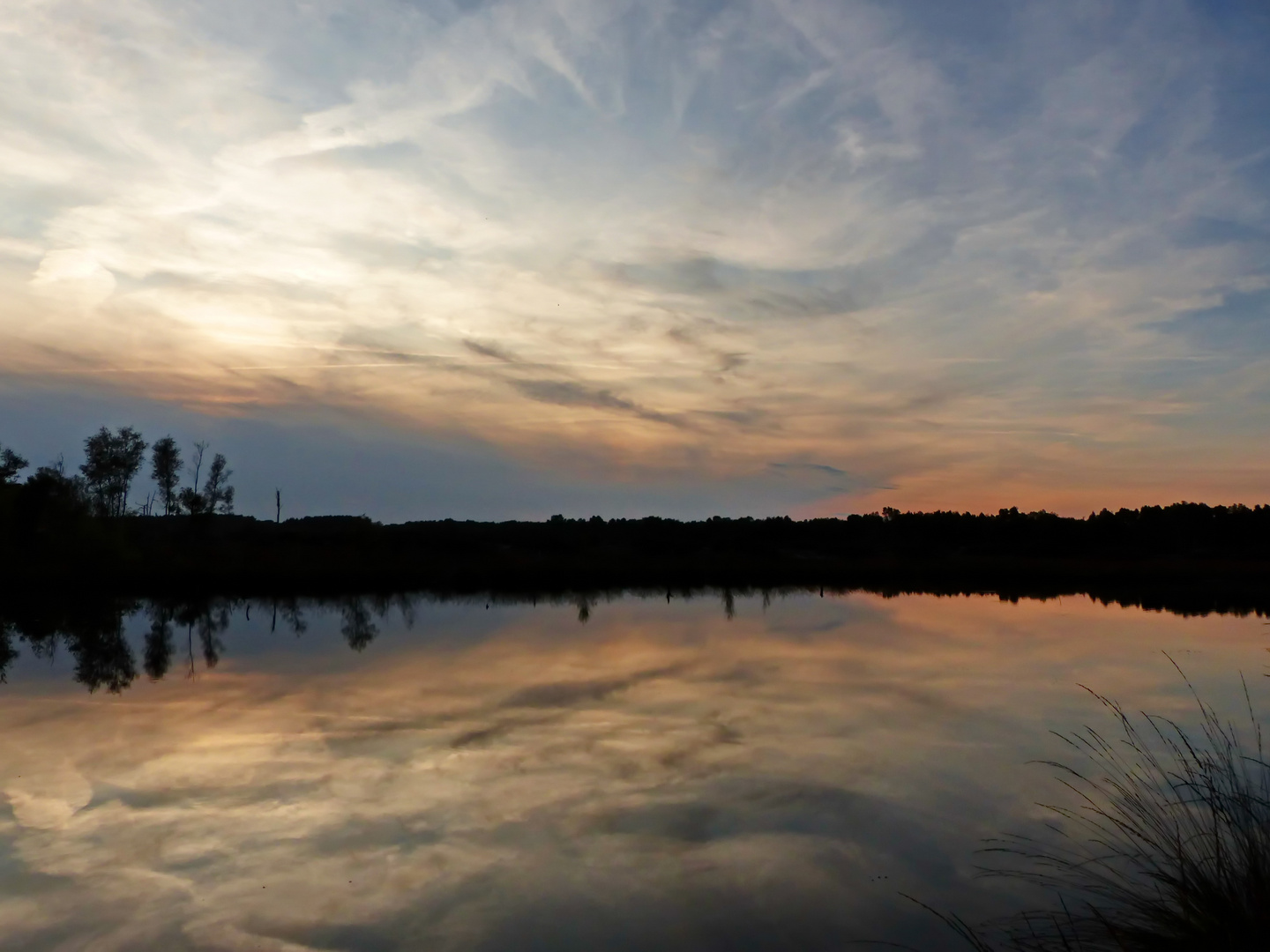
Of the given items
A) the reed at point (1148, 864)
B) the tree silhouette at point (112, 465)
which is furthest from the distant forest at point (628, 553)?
the reed at point (1148, 864)

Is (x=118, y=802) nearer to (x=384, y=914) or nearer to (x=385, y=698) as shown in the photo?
(x=384, y=914)

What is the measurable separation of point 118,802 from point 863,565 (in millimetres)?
40115

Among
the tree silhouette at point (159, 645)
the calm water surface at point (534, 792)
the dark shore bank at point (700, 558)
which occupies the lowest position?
the calm water surface at point (534, 792)

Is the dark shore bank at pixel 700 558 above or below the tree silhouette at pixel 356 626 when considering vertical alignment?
above

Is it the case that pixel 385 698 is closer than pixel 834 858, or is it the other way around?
pixel 834 858

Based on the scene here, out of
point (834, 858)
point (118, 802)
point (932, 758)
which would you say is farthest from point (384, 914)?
point (932, 758)

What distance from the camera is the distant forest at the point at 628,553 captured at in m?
30.8

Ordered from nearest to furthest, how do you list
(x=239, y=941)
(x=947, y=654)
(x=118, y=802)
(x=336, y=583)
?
(x=239, y=941), (x=118, y=802), (x=947, y=654), (x=336, y=583)

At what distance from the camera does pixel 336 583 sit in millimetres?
30172

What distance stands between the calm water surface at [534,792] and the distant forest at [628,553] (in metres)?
15.1

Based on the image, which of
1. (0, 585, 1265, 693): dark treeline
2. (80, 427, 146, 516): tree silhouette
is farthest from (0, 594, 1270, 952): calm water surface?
(80, 427, 146, 516): tree silhouette

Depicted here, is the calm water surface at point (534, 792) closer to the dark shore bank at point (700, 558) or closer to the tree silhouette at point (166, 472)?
the dark shore bank at point (700, 558)

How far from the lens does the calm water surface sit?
5.24 m

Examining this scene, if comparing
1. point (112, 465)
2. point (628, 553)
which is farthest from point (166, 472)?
point (628, 553)
